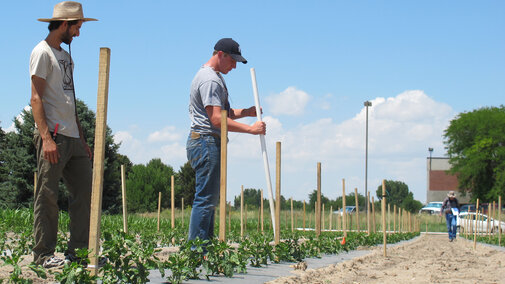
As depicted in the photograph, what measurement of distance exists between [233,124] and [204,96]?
0.39 metres

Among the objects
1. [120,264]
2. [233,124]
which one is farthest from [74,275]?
[233,124]

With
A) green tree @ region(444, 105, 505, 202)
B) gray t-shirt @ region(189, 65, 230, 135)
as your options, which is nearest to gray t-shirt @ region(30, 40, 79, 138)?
gray t-shirt @ region(189, 65, 230, 135)

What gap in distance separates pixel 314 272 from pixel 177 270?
2248mm

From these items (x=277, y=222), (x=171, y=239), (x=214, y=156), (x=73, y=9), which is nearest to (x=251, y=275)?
(x=214, y=156)

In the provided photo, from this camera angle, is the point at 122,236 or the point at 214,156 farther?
the point at 214,156

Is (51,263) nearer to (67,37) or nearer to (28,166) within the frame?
(67,37)

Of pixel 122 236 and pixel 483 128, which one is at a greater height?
pixel 483 128

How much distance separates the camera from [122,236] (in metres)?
4.03

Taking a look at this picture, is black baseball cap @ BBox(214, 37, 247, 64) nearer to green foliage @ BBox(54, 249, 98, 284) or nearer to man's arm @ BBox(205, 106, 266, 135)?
man's arm @ BBox(205, 106, 266, 135)

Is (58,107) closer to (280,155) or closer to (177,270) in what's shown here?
(177,270)

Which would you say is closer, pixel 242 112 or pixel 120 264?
pixel 120 264

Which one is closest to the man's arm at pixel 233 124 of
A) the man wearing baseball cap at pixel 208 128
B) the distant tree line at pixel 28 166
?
the man wearing baseball cap at pixel 208 128

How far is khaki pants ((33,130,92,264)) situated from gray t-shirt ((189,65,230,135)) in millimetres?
1100

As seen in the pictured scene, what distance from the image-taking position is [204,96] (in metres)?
5.49
